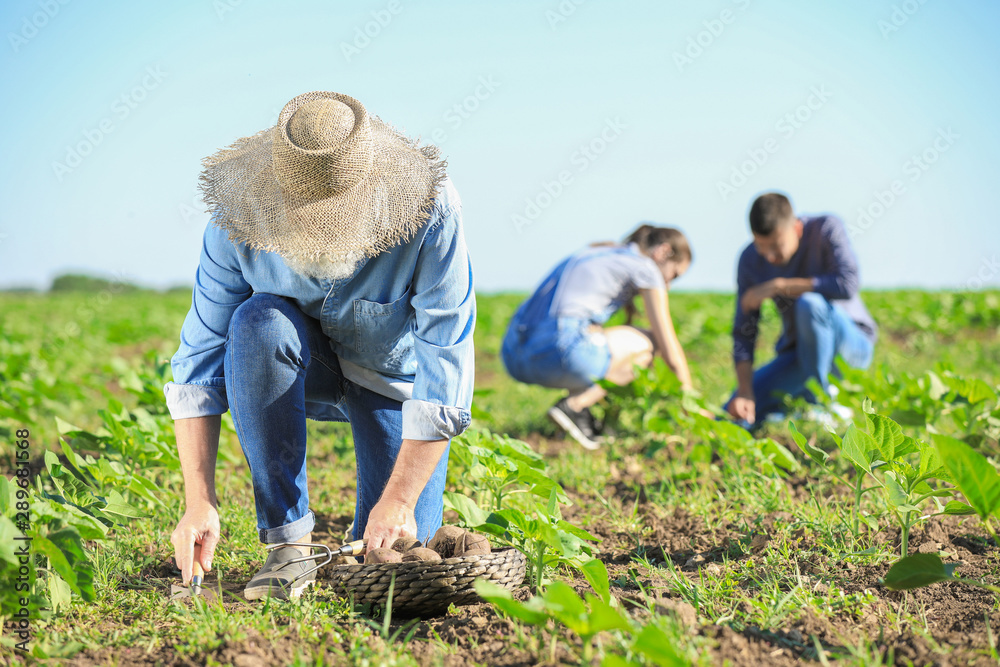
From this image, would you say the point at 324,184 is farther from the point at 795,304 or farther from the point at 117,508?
the point at 795,304

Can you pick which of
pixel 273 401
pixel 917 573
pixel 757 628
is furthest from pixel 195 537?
pixel 917 573

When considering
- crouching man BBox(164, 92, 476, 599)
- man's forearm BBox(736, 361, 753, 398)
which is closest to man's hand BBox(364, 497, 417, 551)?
crouching man BBox(164, 92, 476, 599)

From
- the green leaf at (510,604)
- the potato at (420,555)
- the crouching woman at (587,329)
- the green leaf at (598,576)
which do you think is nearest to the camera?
the green leaf at (510,604)

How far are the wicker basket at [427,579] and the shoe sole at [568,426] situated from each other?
2.24 m

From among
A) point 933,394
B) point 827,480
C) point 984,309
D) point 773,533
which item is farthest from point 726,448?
point 984,309

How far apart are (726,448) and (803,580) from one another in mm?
1014

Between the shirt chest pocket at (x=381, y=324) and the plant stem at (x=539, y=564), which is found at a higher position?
the shirt chest pocket at (x=381, y=324)

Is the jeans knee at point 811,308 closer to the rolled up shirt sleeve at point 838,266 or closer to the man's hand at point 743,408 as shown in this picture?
the rolled up shirt sleeve at point 838,266

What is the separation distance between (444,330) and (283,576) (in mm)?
717

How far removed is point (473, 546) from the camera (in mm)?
1771

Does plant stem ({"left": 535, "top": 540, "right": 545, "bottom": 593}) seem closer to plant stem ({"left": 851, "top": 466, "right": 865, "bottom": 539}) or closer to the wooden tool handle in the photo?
the wooden tool handle

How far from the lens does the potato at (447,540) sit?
1822 mm

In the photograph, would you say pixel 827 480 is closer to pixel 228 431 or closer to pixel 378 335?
pixel 378 335

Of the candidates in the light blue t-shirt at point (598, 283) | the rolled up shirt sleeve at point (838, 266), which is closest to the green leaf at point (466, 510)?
the light blue t-shirt at point (598, 283)
